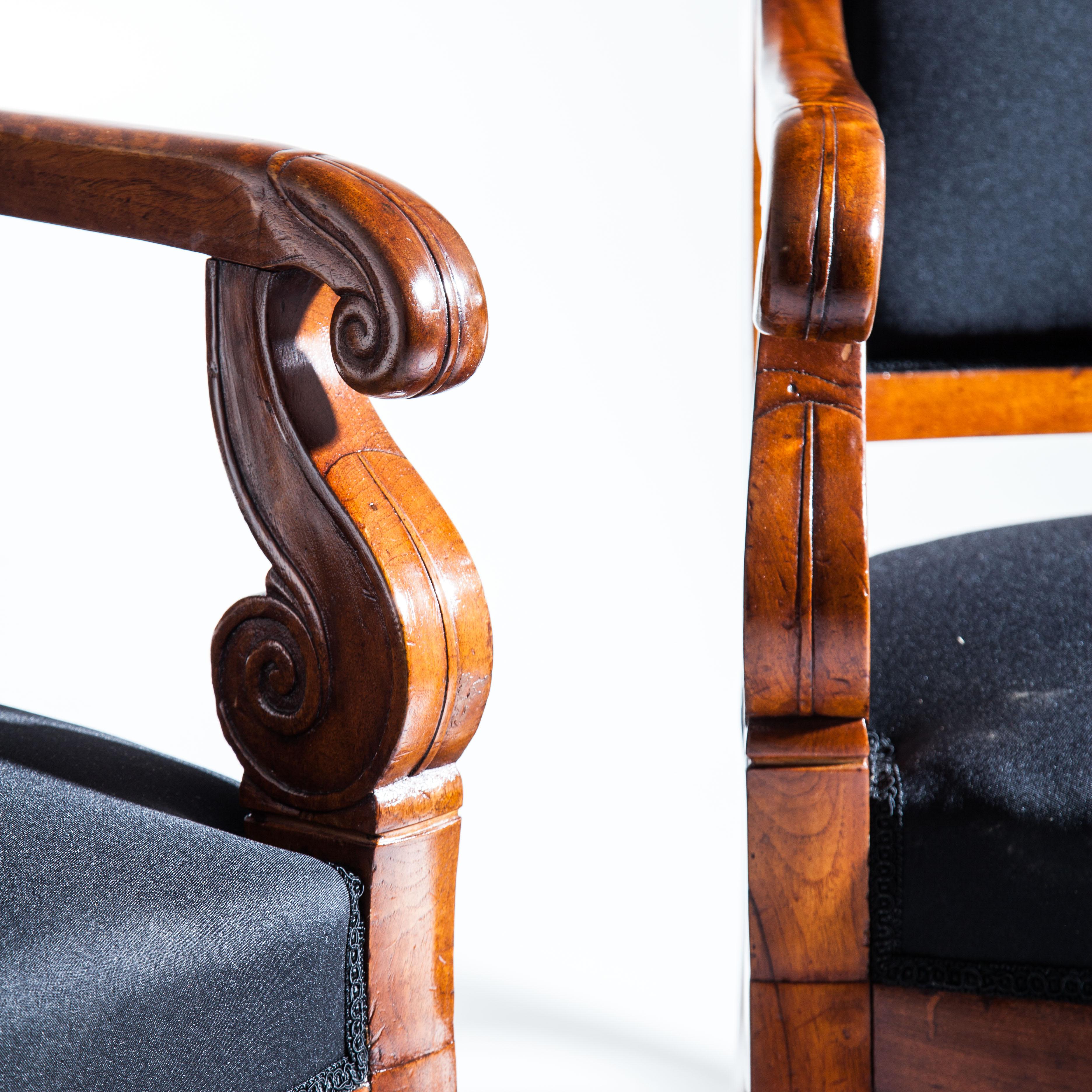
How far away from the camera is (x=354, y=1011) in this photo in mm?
483

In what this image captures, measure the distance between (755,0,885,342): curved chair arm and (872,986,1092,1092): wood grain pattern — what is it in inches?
10.0

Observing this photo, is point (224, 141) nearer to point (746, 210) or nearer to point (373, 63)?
point (746, 210)

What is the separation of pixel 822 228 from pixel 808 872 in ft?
0.80

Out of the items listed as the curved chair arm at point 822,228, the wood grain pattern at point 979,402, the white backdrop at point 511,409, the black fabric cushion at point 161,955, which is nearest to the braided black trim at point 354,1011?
the black fabric cushion at point 161,955

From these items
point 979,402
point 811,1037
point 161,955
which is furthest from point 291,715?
point 979,402

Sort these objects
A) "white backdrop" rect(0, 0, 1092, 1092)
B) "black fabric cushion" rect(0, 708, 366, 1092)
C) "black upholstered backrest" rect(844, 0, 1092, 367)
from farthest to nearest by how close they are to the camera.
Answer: "white backdrop" rect(0, 0, 1092, 1092)
"black upholstered backrest" rect(844, 0, 1092, 367)
"black fabric cushion" rect(0, 708, 366, 1092)

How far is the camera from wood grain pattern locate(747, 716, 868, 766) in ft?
1.63

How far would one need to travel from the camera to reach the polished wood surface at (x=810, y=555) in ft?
1.63

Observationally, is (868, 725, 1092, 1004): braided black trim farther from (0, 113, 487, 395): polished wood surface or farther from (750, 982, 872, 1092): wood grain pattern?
(0, 113, 487, 395): polished wood surface

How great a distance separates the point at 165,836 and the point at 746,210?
0.60 meters

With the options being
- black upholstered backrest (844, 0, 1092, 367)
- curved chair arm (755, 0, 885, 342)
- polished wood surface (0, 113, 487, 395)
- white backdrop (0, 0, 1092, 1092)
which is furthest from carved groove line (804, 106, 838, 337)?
white backdrop (0, 0, 1092, 1092)

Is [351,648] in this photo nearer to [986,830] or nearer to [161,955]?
[161,955]

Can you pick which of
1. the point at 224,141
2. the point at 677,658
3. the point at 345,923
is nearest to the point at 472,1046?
the point at 677,658

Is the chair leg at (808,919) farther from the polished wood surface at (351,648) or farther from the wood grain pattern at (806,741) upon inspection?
the polished wood surface at (351,648)
